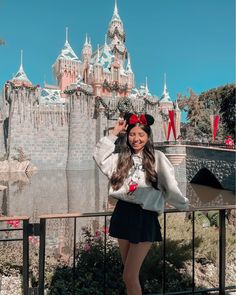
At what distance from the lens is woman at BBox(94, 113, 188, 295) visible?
2.18 meters

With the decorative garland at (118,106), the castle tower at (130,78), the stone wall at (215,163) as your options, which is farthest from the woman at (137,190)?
the castle tower at (130,78)

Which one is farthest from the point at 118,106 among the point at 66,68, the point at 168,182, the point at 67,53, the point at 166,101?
the point at 168,182

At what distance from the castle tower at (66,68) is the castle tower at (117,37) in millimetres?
6681

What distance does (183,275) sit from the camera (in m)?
3.96

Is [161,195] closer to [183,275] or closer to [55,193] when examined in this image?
[183,275]

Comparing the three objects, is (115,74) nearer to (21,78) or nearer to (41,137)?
(21,78)

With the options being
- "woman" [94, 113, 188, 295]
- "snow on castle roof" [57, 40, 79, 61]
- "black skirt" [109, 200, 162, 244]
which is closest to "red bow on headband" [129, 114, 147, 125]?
"woman" [94, 113, 188, 295]

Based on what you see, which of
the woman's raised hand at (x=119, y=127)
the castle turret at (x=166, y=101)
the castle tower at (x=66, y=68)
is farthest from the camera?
the castle turret at (x=166, y=101)

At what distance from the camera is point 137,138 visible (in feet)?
7.53

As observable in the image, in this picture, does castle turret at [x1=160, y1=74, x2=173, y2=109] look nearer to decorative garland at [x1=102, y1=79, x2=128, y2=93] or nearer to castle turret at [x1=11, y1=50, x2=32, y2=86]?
decorative garland at [x1=102, y1=79, x2=128, y2=93]

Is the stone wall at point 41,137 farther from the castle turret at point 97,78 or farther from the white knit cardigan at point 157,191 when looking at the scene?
the white knit cardigan at point 157,191

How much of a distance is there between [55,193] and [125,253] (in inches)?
616

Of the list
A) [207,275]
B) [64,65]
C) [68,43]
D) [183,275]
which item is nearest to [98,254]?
[183,275]

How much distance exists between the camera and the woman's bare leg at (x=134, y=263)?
2.17 metres
